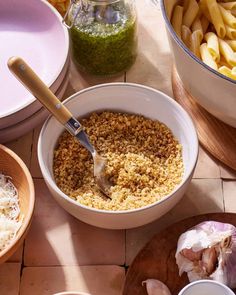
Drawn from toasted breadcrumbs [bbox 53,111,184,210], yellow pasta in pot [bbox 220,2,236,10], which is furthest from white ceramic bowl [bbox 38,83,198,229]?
yellow pasta in pot [bbox 220,2,236,10]

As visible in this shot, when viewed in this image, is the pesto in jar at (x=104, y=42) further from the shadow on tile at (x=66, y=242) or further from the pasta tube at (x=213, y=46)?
the shadow on tile at (x=66, y=242)

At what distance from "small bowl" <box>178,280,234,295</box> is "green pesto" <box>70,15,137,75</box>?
20.1 inches

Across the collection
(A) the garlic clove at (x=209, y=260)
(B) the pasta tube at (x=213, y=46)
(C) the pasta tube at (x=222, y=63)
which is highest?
(B) the pasta tube at (x=213, y=46)

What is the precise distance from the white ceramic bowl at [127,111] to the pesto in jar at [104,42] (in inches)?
4.7

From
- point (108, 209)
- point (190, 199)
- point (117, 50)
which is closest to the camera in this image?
point (108, 209)

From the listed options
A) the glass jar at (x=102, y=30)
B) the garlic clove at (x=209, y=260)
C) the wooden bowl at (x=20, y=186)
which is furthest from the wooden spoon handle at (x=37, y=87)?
the garlic clove at (x=209, y=260)

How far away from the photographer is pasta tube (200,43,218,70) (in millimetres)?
1090

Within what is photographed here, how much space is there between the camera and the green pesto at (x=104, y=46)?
3.89 ft

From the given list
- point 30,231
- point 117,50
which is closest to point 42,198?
point 30,231

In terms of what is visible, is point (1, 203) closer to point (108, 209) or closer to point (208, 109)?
point (108, 209)

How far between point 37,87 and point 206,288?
41 cm

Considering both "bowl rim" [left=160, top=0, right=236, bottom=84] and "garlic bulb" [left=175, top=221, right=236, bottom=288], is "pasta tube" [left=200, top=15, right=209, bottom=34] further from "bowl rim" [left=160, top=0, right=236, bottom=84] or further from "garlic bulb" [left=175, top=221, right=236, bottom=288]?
"garlic bulb" [left=175, top=221, right=236, bottom=288]

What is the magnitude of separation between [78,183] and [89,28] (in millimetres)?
313

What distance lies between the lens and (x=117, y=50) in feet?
4.00
